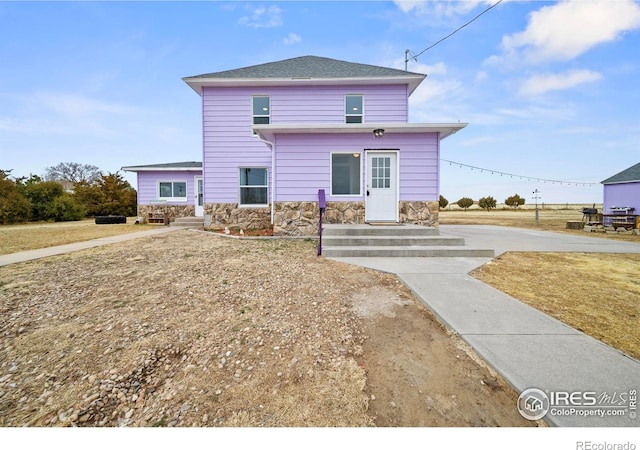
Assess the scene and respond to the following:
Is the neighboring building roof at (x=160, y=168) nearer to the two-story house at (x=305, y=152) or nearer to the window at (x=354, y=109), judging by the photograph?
the two-story house at (x=305, y=152)

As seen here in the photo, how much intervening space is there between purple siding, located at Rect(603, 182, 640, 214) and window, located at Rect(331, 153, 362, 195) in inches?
667

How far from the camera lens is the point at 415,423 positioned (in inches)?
59.7

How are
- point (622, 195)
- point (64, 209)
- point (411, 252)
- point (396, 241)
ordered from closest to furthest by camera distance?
point (411, 252), point (396, 241), point (622, 195), point (64, 209)

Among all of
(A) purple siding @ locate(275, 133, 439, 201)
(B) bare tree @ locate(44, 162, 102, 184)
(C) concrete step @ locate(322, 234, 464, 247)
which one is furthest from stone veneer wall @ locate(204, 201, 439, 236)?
(B) bare tree @ locate(44, 162, 102, 184)

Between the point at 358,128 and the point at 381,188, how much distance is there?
2.03m

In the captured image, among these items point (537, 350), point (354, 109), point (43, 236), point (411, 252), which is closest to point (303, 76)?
point (354, 109)

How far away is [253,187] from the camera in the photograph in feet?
35.8

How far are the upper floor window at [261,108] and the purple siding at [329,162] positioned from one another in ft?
11.8

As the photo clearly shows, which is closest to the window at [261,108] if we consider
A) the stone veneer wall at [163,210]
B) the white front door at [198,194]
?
the white front door at [198,194]

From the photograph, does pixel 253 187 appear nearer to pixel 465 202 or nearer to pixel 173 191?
pixel 173 191

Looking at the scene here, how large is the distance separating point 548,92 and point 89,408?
20.5 m

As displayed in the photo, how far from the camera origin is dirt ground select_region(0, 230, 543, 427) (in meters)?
1.60

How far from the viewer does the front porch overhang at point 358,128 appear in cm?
746

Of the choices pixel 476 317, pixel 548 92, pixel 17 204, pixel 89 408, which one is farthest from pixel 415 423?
pixel 17 204
